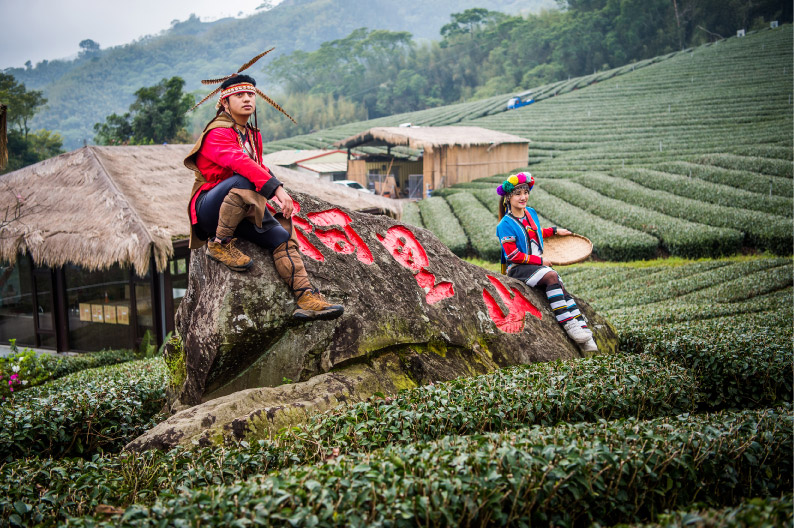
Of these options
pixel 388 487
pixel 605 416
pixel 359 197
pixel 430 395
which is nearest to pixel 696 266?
pixel 359 197

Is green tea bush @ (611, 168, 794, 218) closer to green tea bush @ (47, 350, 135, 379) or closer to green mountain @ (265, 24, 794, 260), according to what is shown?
green mountain @ (265, 24, 794, 260)

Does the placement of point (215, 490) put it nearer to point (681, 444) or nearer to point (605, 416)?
point (681, 444)

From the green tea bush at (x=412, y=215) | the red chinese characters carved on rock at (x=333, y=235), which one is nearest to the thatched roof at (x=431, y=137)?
the green tea bush at (x=412, y=215)

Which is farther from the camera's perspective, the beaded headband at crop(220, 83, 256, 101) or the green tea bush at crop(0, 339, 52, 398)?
the green tea bush at crop(0, 339, 52, 398)

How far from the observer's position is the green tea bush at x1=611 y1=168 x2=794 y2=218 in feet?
47.2

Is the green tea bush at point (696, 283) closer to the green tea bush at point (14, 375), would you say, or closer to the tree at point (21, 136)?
the green tea bush at point (14, 375)

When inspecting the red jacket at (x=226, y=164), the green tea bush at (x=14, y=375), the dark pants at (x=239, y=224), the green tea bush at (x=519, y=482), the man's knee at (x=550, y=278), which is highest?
the red jacket at (x=226, y=164)

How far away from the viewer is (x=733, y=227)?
1368cm

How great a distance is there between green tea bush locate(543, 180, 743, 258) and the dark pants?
39.4ft

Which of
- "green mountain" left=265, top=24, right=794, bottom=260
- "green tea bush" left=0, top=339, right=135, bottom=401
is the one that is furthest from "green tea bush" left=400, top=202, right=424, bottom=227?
"green tea bush" left=0, top=339, right=135, bottom=401

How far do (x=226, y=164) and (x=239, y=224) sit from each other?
0.44m

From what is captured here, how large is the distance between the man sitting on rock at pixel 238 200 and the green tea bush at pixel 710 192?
1409cm

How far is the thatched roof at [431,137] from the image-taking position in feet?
75.2

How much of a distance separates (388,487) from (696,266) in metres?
11.4
